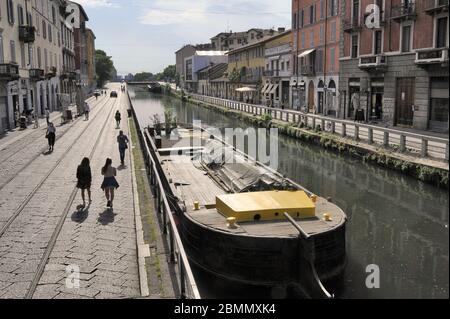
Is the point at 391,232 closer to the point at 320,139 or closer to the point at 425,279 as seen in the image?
the point at 425,279

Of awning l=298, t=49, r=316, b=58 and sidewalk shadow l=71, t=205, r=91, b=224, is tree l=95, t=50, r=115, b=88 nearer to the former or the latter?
awning l=298, t=49, r=316, b=58

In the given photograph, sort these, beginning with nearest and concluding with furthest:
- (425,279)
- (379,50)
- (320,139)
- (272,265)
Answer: (272,265), (425,279), (320,139), (379,50)

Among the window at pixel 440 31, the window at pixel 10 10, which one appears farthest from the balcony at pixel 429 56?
the window at pixel 10 10

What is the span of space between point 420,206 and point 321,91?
28.6m

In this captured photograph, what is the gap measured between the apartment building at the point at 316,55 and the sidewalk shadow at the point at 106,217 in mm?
29386

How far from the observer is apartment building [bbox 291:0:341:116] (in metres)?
39.8

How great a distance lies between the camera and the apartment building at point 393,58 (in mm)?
25391

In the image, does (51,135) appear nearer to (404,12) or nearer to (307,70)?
(404,12)

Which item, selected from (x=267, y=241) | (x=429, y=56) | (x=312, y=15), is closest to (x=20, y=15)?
(x=312, y=15)

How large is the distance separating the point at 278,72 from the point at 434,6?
30461 millimetres

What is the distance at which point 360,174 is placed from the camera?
20.6 metres

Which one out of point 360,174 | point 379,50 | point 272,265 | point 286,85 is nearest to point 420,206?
point 360,174

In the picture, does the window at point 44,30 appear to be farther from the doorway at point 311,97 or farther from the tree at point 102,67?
the tree at point 102,67
